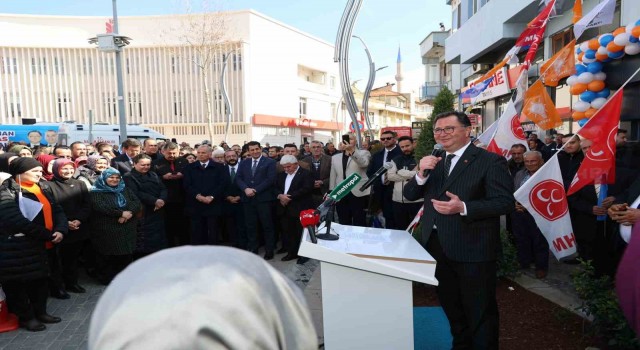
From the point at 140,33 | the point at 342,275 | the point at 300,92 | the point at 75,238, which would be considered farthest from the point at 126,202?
the point at 300,92

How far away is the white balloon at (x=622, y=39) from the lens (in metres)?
6.25

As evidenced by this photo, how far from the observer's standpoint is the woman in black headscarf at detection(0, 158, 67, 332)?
399 centimetres

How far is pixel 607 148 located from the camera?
4176 mm

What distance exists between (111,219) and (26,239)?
1.36 metres

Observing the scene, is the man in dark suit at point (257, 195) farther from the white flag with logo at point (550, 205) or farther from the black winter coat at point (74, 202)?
the white flag with logo at point (550, 205)

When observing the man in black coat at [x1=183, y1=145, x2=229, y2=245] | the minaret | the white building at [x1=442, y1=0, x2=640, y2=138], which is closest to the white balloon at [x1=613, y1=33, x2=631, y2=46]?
the white building at [x1=442, y1=0, x2=640, y2=138]

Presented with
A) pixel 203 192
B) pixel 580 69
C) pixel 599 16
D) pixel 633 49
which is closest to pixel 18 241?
pixel 203 192

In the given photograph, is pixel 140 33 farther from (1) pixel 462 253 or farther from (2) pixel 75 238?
(1) pixel 462 253

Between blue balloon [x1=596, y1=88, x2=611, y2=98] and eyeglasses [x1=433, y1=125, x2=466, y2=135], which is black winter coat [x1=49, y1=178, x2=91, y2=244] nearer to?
eyeglasses [x1=433, y1=125, x2=466, y2=135]

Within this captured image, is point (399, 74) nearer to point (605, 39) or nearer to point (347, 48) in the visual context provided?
point (605, 39)

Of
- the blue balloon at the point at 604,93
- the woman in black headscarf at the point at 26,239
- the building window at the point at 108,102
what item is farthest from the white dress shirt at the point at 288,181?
the building window at the point at 108,102

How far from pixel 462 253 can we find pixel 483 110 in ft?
55.2

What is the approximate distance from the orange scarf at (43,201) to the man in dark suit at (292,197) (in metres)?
3.14

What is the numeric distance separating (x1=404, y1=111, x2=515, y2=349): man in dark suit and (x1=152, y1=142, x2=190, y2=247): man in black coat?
4992 mm
